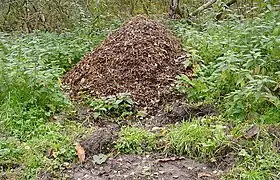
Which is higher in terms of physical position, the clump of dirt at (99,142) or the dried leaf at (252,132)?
the dried leaf at (252,132)

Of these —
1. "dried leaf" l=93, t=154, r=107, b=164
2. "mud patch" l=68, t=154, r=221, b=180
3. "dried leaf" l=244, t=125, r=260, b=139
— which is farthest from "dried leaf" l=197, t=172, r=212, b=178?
"dried leaf" l=93, t=154, r=107, b=164

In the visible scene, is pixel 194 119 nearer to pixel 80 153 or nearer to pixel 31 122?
pixel 80 153

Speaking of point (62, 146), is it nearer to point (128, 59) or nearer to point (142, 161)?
point (142, 161)

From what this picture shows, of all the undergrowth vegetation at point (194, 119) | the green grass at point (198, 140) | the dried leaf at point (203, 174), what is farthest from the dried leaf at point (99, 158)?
the dried leaf at point (203, 174)

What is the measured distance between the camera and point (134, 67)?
18.4 ft

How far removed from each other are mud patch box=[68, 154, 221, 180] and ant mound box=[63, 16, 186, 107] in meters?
1.37

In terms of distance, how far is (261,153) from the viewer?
3395 mm

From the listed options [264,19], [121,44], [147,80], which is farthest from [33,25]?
[264,19]

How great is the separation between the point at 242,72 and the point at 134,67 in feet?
5.62

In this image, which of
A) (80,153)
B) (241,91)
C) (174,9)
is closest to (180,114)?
(241,91)

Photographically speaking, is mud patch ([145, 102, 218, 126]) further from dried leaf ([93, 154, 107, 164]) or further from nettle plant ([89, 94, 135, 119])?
dried leaf ([93, 154, 107, 164])

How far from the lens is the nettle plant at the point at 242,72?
159 inches

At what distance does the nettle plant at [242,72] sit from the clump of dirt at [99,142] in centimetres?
120

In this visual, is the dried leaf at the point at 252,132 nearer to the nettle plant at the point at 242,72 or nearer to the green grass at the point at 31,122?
the nettle plant at the point at 242,72
